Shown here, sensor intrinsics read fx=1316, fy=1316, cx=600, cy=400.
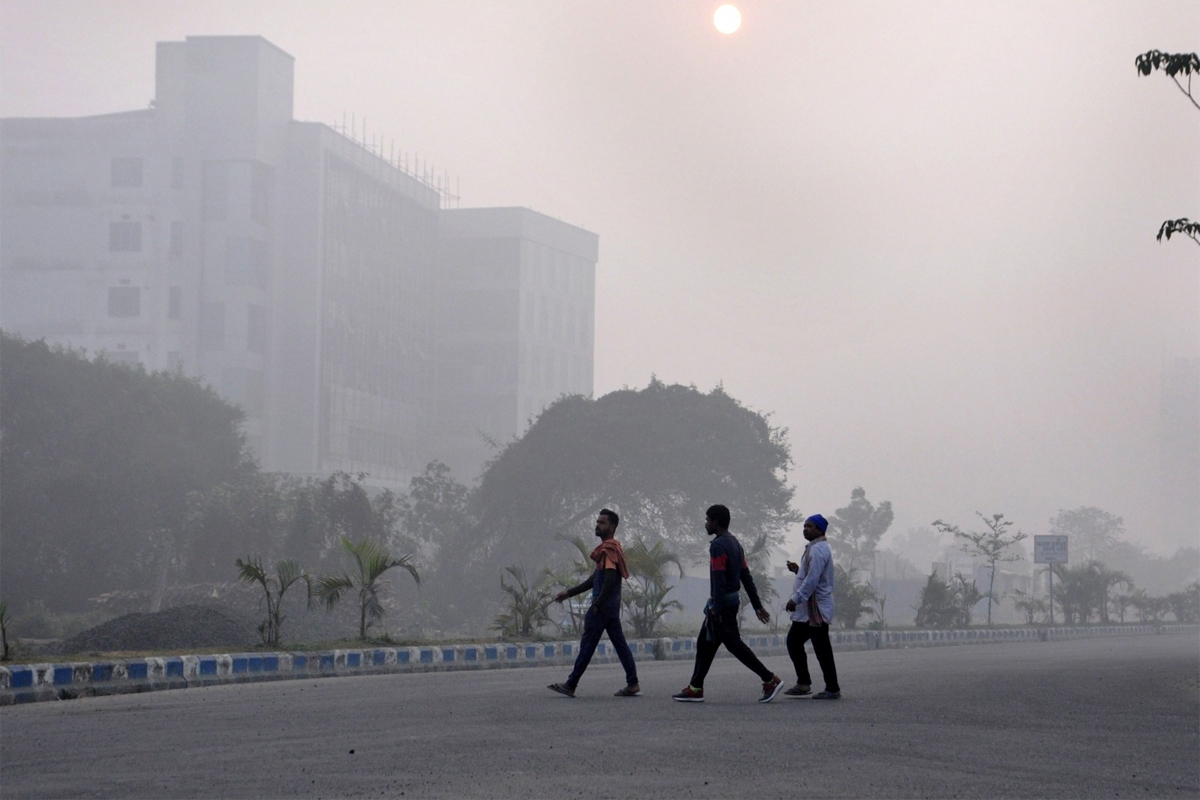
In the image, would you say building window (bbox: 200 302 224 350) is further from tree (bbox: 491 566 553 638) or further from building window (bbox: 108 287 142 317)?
tree (bbox: 491 566 553 638)

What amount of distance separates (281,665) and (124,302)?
76.9 metres

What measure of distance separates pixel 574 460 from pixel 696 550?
762 centimetres

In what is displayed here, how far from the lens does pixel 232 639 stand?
21.5 m

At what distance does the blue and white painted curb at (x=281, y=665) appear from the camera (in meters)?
13.3

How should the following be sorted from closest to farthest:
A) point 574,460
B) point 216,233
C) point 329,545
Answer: point 329,545 < point 574,460 < point 216,233

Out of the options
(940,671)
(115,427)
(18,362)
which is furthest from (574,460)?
(940,671)

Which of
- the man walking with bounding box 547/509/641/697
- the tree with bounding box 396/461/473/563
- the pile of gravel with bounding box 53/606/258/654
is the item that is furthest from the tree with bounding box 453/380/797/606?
the man walking with bounding box 547/509/641/697

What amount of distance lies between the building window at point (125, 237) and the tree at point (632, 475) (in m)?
41.2

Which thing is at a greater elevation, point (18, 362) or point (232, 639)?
point (18, 362)

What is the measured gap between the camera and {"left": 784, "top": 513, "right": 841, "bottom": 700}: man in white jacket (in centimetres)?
1162

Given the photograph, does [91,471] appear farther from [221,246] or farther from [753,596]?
[753,596]

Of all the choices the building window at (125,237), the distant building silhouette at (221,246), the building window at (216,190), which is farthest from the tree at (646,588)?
the building window at (125,237)

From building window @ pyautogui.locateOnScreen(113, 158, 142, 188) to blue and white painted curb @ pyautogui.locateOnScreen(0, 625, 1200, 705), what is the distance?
71483 mm

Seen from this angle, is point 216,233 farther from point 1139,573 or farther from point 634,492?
point 1139,573
